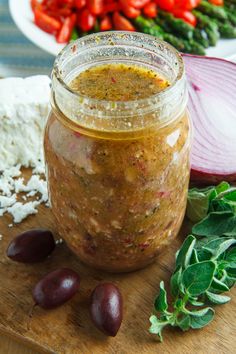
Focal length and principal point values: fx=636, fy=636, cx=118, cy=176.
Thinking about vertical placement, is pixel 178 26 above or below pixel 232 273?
below

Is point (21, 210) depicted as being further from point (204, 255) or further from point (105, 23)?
point (105, 23)

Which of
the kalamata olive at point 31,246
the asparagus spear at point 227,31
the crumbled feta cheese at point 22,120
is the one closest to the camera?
the kalamata olive at point 31,246

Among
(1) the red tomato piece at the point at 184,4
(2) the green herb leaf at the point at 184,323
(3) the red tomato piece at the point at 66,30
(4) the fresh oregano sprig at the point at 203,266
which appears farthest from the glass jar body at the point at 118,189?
(1) the red tomato piece at the point at 184,4

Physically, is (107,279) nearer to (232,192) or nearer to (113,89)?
(232,192)

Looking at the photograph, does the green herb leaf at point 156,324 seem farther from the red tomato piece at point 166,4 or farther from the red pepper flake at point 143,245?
the red tomato piece at point 166,4

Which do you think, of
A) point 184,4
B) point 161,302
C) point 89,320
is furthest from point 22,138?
point 184,4
